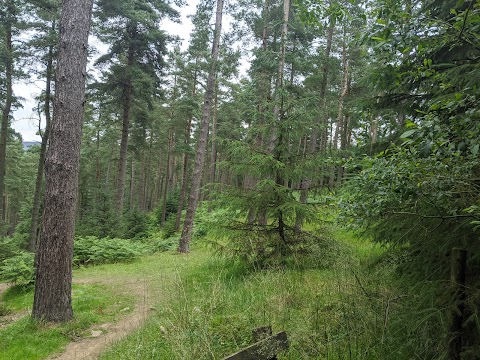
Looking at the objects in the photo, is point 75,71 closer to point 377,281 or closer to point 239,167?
point 239,167

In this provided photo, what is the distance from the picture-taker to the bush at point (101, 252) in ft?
42.9

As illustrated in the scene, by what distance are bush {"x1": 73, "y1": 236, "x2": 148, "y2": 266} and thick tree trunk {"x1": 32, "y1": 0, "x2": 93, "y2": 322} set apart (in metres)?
7.74

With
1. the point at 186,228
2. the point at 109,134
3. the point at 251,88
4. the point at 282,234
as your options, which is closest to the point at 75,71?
the point at 282,234

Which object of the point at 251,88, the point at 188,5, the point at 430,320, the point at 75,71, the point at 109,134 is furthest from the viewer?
the point at 109,134

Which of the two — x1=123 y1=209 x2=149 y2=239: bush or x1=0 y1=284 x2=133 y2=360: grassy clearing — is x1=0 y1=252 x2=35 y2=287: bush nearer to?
x1=0 y1=284 x2=133 y2=360: grassy clearing

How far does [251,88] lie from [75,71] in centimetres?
1053

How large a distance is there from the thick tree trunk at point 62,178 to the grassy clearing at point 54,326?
0.87 feet

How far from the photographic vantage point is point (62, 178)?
5.71 metres

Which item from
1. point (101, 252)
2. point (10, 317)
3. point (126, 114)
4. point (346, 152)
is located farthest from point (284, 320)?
point (126, 114)

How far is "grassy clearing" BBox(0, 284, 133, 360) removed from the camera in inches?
193

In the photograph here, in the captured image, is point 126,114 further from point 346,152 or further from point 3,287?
point 346,152

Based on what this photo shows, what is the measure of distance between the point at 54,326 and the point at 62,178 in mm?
2650

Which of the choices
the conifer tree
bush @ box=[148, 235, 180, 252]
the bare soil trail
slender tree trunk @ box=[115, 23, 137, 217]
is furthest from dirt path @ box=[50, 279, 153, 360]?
the conifer tree

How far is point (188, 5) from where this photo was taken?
44.0ft
